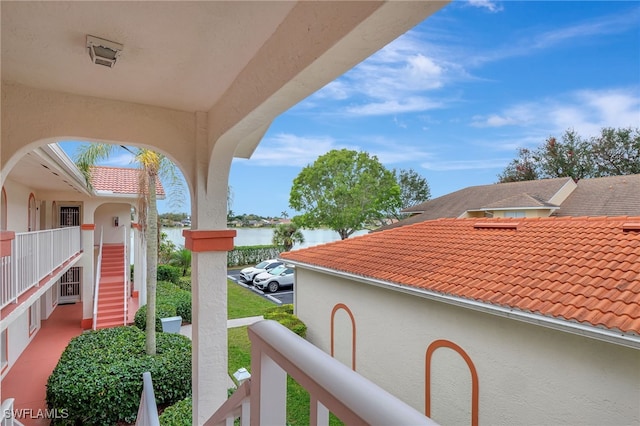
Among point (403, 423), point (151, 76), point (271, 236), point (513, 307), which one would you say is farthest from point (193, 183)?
point (271, 236)

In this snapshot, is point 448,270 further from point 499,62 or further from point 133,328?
point 499,62

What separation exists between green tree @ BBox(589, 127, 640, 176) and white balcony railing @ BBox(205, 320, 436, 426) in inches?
817

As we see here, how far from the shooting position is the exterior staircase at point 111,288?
9406 mm

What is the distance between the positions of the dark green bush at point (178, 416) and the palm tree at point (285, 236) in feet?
60.4

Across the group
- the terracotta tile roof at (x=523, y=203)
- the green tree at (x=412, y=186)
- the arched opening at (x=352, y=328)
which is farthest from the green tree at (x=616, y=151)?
the arched opening at (x=352, y=328)

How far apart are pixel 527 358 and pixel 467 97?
28.2m

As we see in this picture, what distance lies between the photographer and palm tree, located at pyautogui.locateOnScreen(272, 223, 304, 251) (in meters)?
23.0

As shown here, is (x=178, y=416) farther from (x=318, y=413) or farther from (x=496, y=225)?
(x=496, y=225)

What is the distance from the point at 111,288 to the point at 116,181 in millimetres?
3320

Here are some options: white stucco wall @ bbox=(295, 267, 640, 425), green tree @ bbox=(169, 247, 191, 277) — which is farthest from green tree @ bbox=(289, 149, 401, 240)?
white stucco wall @ bbox=(295, 267, 640, 425)

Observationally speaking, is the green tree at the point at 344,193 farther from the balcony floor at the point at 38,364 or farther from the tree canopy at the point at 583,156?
the balcony floor at the point at 38,364

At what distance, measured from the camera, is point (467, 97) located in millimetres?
27844

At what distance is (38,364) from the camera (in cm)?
682

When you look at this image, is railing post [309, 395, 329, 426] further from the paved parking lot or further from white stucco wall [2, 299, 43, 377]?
the paved parking lot
